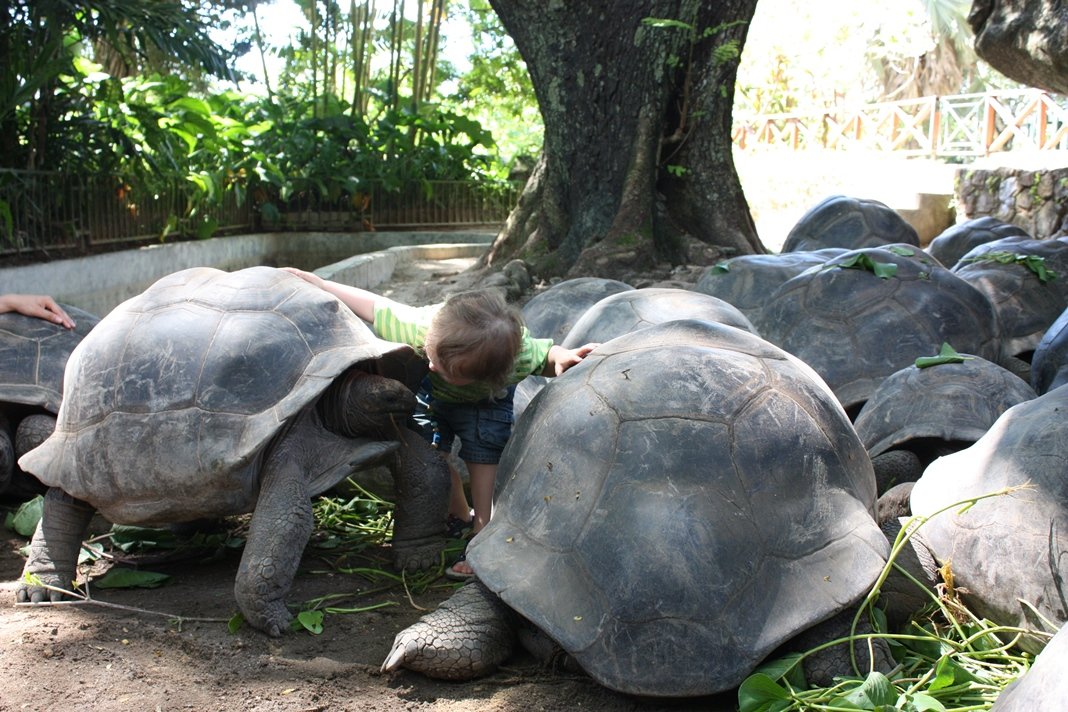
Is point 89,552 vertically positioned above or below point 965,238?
below

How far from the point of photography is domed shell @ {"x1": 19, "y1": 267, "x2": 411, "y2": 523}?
2672 mm

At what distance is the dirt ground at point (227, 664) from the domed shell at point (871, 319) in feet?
6.46

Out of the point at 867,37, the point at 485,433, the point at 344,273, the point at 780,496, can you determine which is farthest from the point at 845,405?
the point at 867,37

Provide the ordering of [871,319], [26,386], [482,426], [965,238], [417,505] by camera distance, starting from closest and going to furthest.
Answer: [417,505] < [482,426] < [26,386] < [871,319] < [965,238]

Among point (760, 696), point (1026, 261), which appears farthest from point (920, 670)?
point (1026, 261)

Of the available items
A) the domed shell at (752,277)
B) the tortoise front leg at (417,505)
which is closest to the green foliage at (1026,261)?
the domed shell at (752,277)

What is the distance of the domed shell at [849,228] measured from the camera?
6.46 metres

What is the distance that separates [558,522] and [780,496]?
461 millimetres

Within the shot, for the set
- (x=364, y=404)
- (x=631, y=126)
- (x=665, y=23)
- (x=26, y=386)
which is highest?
(x=665, y=23)

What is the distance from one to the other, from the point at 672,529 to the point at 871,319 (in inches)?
93.7

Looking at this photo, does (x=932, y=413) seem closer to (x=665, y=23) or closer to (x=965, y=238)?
(x=665, y=23)

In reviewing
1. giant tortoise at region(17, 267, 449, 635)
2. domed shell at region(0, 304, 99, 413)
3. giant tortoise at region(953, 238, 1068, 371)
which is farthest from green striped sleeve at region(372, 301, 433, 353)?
giant tortoise at region(953, 238, 1068, 371)

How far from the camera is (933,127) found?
696 inches

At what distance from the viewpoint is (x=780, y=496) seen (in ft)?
7.04
